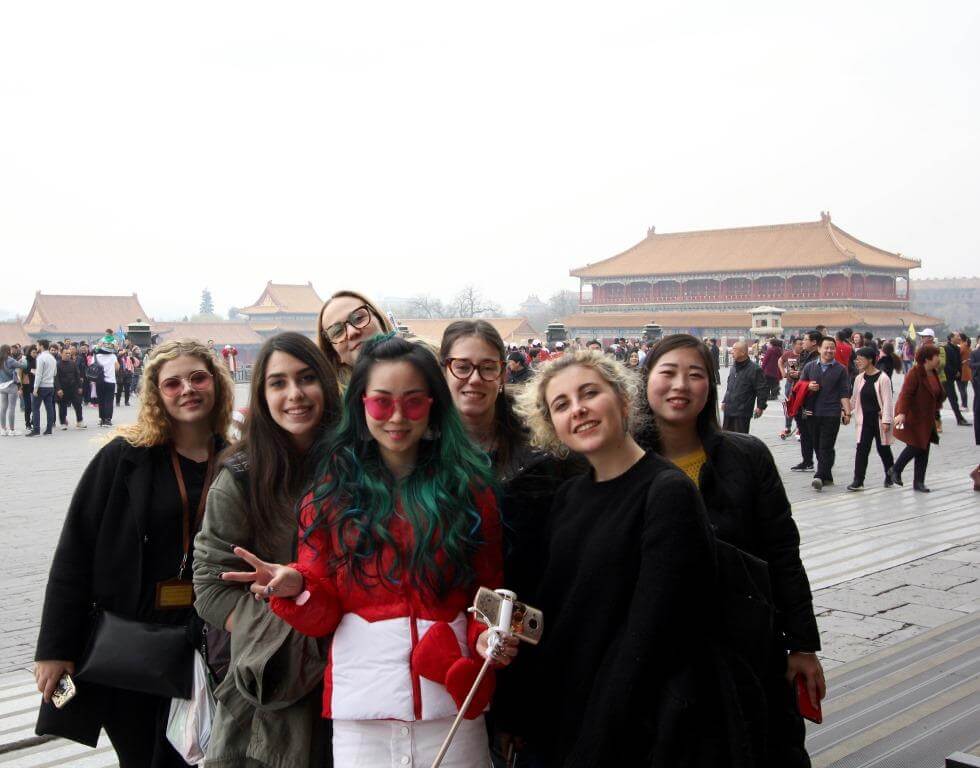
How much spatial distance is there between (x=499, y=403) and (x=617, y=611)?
0.90m

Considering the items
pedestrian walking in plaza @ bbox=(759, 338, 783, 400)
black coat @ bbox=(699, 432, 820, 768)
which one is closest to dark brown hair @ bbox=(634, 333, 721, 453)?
black coat @ bbox=(699, 432, 820, 768)

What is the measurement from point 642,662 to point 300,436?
3.40ft

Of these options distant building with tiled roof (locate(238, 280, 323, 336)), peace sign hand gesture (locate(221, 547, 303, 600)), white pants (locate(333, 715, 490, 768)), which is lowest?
white pants (locate(333, 715, 490, 768))

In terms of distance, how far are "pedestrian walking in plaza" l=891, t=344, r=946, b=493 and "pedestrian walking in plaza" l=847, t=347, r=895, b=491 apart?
0.17 meters

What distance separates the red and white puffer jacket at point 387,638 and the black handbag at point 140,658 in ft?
1.86

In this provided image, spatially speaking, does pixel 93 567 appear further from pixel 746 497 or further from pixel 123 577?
pixel 746 497

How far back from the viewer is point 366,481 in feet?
6.62

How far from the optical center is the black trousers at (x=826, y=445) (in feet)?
29.1

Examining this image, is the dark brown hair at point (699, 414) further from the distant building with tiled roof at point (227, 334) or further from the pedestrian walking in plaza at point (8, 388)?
the distant building with tiled roof at point (227, 334)

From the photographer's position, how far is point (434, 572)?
1.93m

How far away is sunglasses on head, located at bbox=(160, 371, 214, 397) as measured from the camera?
8.55ft

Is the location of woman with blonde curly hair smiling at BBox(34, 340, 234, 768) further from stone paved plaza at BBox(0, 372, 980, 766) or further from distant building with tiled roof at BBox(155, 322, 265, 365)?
distant building with tiled roof at BBox(155, 322, 265, 365)

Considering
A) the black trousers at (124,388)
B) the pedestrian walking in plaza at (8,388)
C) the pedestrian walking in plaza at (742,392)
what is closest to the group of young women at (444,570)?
the pedestrian walking in plaza at (742,392)

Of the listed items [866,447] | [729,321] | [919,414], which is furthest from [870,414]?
[729,321]
